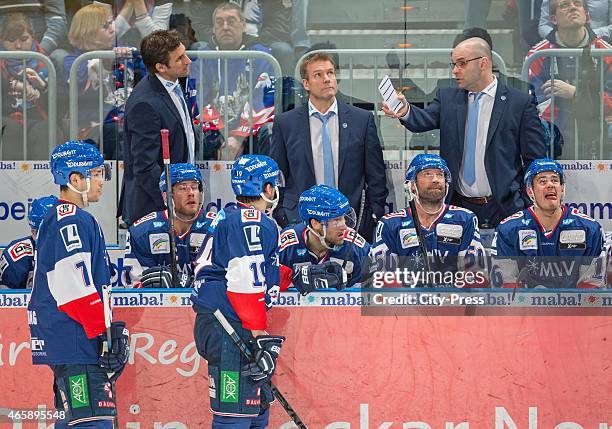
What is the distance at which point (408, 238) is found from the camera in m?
6.53

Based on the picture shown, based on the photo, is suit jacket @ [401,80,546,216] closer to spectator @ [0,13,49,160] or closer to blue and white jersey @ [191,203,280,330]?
blue and white jersey @ [191,203,280,330]

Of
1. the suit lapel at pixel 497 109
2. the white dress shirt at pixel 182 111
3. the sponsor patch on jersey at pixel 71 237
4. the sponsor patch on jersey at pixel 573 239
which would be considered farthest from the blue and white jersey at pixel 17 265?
the sponsor patch on jersey at pixel 573 239

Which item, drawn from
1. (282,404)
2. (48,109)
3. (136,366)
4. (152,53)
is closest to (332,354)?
(282,404)

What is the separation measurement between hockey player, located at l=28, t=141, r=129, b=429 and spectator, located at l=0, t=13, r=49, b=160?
2557 mm

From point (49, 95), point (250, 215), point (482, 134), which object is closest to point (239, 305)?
point (250, 215)

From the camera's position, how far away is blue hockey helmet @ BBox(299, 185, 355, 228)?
20.8 ft

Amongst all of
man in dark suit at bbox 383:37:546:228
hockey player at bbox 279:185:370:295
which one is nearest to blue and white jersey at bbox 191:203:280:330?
hockey player at bbox 279:185:370:295

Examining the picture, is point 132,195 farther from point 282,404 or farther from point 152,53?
point 282,404

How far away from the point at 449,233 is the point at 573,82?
4.68ft

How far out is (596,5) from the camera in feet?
23.4

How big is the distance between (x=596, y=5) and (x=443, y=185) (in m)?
1.62

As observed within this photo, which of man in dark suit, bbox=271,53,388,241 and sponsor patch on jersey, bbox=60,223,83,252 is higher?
man in dark suit, bbox=271,53,388,241

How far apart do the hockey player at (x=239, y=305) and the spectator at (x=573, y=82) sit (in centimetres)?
264

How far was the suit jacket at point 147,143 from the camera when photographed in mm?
6789
